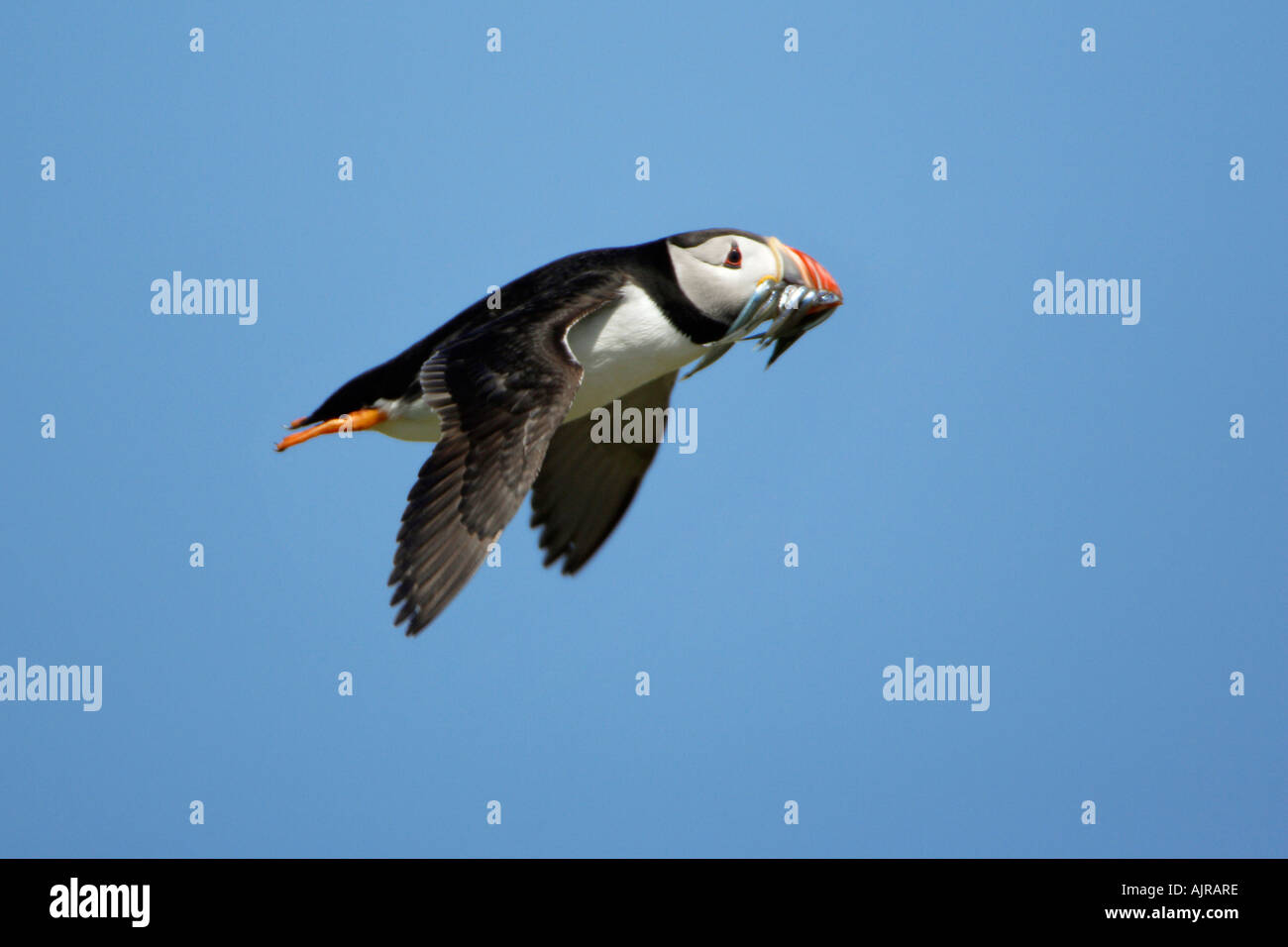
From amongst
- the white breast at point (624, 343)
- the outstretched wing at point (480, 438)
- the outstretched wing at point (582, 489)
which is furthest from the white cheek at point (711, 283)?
the outstretched wing at point (582, 489)

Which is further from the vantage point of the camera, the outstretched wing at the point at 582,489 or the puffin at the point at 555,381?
the outstretched wing at the point at 582,489

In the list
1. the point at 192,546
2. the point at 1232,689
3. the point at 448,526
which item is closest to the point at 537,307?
the point at 448,526

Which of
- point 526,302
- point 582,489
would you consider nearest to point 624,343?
point 526,302

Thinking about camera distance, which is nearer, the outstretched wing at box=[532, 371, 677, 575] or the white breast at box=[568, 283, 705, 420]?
the white breast at box=[568, 283, 705, 420]

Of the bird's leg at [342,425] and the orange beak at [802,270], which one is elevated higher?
the orange beak at [802,270]

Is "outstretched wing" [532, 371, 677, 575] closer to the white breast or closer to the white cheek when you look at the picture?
the white breast

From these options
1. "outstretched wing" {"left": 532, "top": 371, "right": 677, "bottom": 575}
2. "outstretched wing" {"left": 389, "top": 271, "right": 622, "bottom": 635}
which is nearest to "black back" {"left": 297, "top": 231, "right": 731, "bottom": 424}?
"outstretched wing" {"left": 389, "top": 271, "right": 622, "bottom": 635}

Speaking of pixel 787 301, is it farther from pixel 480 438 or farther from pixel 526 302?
pixel 480 438

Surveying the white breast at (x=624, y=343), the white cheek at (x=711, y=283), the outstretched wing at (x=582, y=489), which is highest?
the white cheek at (x=711, y=283)

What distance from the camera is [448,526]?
658 centimetres

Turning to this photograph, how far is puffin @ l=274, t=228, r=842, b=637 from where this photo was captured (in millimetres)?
6637

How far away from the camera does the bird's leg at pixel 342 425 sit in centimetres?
770

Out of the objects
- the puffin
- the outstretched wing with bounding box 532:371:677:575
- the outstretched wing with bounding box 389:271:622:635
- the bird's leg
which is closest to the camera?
the outstretched wing with bounding box 389:271:622:635

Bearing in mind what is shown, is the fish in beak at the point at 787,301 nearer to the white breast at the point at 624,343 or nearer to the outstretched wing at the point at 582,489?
the white breast at the point at 624,343
